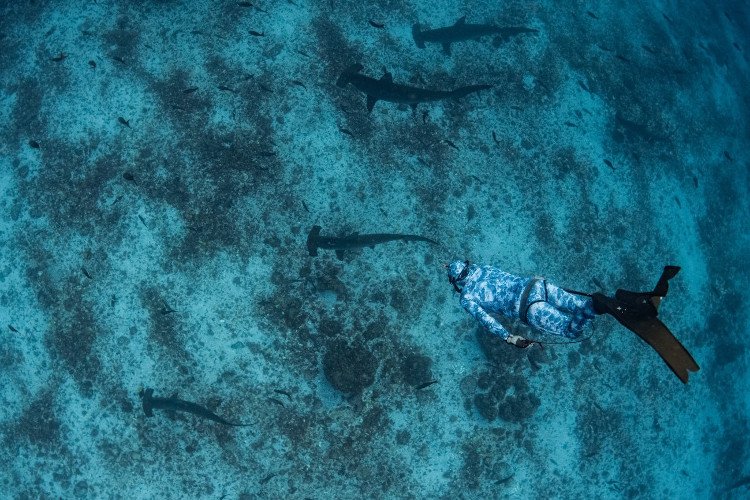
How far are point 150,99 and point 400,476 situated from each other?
7.57 meters

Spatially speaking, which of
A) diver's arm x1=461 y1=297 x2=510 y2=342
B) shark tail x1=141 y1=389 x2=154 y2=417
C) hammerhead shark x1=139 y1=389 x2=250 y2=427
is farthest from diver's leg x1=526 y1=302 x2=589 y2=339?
shark tail x1=141 y1=389 x2=154 y2=417

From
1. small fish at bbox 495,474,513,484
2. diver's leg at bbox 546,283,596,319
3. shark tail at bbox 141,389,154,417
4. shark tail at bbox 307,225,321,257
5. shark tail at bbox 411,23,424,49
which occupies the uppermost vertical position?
shark tail at bbox 411,23,424,49

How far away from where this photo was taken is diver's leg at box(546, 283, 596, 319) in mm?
4766

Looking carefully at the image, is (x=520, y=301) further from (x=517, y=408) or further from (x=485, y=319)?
(x=517, y=408)

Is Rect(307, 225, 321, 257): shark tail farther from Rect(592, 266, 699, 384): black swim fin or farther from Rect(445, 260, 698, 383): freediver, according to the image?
Rect(592, 266, 699, 384): black swim fin

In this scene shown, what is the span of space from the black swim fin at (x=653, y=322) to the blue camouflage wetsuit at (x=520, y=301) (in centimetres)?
56

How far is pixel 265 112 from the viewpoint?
774 centimetres

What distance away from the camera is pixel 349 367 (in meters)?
6.89

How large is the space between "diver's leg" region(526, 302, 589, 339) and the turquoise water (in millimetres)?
2562

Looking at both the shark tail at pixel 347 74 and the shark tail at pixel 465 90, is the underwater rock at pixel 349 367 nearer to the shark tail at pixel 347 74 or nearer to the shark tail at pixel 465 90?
the shark tail at pixel 347 74

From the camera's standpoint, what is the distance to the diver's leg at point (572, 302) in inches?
188

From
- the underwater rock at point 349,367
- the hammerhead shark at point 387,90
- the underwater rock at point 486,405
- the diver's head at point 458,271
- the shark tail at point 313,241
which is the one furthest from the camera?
the hammerhead shark at point 387,90

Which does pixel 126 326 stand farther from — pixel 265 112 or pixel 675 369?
pixel 675 369

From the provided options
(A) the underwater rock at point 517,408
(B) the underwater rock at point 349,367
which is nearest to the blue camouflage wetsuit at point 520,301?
(B) the underwater rock at point 349,367
